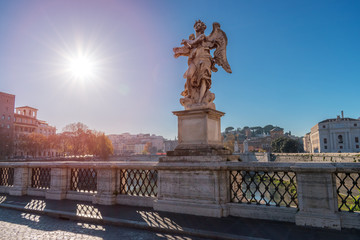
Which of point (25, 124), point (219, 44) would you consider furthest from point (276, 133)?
point (219, 44)

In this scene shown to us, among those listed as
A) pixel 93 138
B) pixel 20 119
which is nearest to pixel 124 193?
pixel 93 138

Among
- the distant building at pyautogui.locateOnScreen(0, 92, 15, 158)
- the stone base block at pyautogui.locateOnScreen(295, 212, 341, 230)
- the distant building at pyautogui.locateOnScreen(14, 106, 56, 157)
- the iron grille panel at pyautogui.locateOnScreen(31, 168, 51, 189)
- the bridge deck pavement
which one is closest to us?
the bridge deck pavement

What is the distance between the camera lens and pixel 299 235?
148 inches

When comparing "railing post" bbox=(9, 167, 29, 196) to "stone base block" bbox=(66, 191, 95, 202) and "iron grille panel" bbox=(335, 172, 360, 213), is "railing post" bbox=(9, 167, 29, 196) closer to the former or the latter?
"stone base block" bbox=(66, 191, 95, 202)

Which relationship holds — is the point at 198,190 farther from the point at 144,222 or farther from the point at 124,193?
the point at 124,193

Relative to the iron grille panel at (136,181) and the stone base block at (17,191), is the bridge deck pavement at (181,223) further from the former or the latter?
the stone base block at (17,191)

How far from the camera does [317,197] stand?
4.20 m

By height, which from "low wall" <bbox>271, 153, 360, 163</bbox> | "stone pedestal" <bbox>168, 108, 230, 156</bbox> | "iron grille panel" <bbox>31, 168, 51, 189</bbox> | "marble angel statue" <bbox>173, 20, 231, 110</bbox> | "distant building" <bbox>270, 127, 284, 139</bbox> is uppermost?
"distant building" <bbox>270, 127, 284, 139</bbox>

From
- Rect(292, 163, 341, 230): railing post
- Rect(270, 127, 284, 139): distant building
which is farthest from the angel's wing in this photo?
Rect(270, 127, 284, 139): distant building

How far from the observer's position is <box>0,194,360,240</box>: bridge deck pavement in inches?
151

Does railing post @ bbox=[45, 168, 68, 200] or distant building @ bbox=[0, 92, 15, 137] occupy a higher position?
distant building @ bbox=[0, 92, 15, 137]

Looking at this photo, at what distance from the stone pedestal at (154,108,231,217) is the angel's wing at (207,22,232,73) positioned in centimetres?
137

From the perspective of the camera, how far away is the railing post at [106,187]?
249 inches

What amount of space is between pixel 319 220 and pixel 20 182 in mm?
9111
